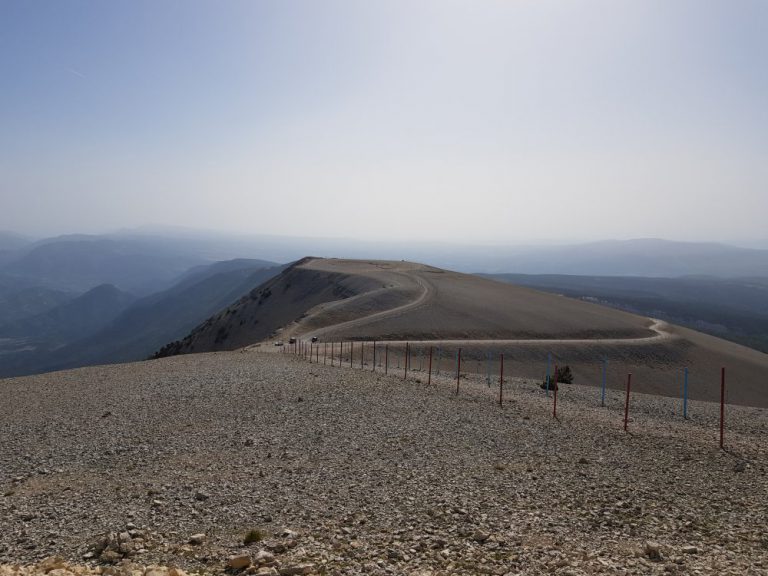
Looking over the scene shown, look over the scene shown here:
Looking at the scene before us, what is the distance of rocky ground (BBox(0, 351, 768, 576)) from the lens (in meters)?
8.48

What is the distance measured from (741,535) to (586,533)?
2.66 meters

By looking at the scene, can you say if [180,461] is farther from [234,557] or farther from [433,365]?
[433,365]

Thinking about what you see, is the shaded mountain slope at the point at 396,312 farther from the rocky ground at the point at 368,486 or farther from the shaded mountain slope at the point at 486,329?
the rocky ground at the point at 368,486

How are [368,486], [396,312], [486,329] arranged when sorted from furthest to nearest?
[396,312]
[486,329]
[368,486]

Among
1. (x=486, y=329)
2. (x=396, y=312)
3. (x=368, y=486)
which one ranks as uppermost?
(x=368, y=486)

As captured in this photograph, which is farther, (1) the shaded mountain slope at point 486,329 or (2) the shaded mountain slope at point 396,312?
(2) the shaded mountain slope at point 396,312

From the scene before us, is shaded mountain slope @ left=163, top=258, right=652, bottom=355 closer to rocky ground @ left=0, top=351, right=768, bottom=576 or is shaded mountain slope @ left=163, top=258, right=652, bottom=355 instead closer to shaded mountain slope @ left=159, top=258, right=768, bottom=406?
shaded mountain slope @ left=159, top=258, right=768, bottom=406

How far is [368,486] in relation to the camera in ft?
38.4

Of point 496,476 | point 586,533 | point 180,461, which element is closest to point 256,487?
point 180,461

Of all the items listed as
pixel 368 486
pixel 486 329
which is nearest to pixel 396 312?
pixel 486 329

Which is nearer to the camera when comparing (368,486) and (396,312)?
(368,486)

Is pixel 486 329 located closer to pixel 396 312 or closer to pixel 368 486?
pixel 396 312

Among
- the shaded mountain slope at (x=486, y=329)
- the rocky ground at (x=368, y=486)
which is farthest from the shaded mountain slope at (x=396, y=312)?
the rocky ground at (x=368, y=486)

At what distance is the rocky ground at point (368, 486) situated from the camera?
8.48m
